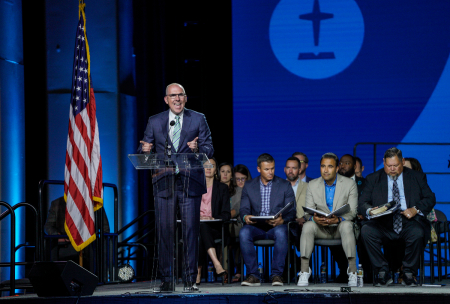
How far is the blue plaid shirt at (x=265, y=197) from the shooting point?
6086 millimetres

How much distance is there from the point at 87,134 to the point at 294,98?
3.60m

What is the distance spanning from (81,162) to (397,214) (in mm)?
2919

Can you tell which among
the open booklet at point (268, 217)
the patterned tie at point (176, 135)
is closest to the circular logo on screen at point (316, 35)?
the open booklet at point (268, 217)

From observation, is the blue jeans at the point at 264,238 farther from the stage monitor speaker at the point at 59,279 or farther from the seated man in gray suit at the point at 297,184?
the stage monitor speaker at the point at 59,279

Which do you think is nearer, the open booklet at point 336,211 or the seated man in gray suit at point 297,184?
the open booklet at point 336,211

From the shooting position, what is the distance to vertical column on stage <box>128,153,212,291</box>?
424cm

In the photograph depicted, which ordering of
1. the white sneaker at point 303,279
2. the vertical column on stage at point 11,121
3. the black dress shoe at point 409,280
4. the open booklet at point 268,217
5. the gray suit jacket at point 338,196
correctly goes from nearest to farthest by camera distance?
the black dress shoe at point 409,280 < the white sneaker at point 303,279 < the open booklet at point 268,217 < the gray suit jacket at point 338,196 < the vertical column on stage at point 11,121

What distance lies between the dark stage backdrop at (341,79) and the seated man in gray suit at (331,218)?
8.04 ft

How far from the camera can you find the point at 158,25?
9.16 m

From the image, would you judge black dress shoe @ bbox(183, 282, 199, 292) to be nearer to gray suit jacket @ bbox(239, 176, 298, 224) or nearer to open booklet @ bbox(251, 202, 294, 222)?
open booklet @ bbox(251, 202, 294, 222)

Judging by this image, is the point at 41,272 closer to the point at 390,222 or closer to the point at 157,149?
the point at 157,149

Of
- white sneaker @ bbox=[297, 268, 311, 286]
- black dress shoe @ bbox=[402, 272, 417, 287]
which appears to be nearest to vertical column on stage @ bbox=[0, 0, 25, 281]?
white sneaker @ bbox=[297, 268, 311, 286]

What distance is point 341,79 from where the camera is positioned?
27.7 feet

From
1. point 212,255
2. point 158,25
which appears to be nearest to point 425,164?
point 212,255
